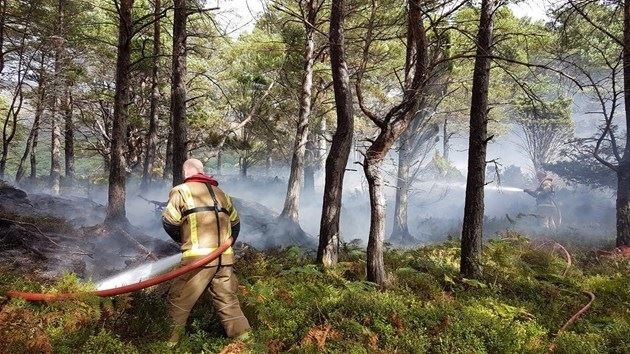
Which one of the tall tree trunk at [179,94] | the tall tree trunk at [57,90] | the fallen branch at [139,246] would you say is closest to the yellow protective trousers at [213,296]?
the fallen branch at [139,246]

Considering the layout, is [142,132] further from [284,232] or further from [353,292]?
[353,292]

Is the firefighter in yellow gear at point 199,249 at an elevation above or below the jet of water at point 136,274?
above

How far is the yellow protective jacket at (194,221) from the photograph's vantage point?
412 cm

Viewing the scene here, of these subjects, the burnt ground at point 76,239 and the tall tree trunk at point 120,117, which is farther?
the tall tree trunk at point 120,117

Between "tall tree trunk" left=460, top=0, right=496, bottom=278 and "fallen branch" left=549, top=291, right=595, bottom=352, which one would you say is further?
"tall tree trunk" left=460, top=0, right=496, bottom=278

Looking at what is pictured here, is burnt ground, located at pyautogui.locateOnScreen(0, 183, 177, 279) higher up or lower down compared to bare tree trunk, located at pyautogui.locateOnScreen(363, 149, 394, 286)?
lower down

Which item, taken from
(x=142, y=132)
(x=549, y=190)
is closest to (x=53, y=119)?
(x=142, y=132)

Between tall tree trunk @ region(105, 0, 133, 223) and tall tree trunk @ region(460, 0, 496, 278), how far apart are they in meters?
7.99

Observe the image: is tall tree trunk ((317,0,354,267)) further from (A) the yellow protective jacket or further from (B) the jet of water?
(A) the yellow protective jacket

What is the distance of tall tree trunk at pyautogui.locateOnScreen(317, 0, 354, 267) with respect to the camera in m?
6.85

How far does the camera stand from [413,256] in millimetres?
8375

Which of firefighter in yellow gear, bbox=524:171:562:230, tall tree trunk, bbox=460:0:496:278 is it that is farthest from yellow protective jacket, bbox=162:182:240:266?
firefighter in yellow gear, bbox=524:171:562:230

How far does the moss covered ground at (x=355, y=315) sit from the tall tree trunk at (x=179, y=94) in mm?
3394

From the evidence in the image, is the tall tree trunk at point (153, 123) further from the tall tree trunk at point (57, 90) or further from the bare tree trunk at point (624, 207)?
the bare tree trunk at point (624, 207)
